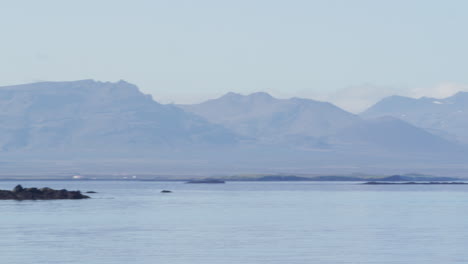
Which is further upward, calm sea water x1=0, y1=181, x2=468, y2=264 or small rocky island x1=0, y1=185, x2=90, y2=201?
small rocky island x1=0, y1=185, x2=90, y2=201

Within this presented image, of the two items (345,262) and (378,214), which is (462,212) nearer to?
(378,214)

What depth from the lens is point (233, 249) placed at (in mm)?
51031

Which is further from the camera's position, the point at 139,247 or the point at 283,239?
the point at 283,239

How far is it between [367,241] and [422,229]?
10306mm

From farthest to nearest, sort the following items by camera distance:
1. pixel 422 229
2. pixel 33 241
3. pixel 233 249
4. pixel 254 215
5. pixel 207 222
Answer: pixel 254 215, pixel 207 222, pixel 422 229, pixel 33 241, pixel 233 249

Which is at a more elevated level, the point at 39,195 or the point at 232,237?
the point at 39,195

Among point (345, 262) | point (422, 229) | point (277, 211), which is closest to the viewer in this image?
point (345, 262)

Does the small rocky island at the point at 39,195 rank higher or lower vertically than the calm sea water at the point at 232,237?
higher

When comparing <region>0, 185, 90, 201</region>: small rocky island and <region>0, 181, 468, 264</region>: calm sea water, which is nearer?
<region>0, 181, 468, 264</region>: calm sea water

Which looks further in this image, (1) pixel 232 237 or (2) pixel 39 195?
(2) pixel 39 195

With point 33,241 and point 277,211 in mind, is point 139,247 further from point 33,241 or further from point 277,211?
point 277,211

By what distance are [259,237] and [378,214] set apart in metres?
27.6

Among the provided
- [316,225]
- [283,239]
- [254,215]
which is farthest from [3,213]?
[283,239]

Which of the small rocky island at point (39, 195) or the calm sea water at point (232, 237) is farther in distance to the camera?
the small rocky island at point (39, 195)
